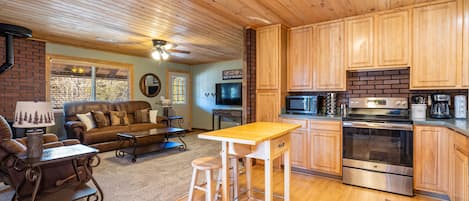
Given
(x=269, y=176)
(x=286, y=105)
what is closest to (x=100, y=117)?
(x=286, y=105)

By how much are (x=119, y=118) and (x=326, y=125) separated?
446cm

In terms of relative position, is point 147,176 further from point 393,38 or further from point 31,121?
point 393,38

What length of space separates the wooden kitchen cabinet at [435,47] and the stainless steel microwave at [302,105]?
1.17 m

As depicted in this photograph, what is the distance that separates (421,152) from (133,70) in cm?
627

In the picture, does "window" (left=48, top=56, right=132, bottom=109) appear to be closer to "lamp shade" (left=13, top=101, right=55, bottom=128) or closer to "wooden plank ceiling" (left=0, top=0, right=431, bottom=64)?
"wooden plank ceiling" (left=0, top=0, right=431, bottom=64)

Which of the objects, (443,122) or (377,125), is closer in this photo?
(443,122)

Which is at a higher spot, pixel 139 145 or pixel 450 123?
pixel 450 123

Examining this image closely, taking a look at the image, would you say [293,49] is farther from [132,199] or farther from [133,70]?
[133,70]

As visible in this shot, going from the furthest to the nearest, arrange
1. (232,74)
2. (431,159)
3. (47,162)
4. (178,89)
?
1. (178,89)
2. (232,74)
3. (431,159)
4. (47,162)

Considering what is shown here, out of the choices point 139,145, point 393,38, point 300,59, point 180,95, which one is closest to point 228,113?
point 180,95

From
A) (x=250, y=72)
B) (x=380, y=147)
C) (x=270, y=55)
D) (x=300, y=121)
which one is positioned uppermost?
(x=270, y=55)

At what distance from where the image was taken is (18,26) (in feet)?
12.2

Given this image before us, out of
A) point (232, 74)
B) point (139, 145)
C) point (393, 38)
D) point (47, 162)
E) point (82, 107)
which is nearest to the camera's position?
point (47, 162)

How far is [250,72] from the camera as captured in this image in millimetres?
3789
